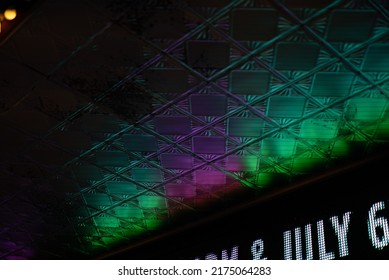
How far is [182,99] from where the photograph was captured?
20.8 ft

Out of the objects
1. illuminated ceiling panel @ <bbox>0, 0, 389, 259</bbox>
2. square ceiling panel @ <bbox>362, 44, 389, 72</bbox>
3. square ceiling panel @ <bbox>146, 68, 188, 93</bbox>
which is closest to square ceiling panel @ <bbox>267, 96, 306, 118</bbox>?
illuminated ceiling panel @ <bbox>0, 0, 389, 259</bbox>

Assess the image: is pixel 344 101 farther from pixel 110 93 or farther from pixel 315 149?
pixel 110 93

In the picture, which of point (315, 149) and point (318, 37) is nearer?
point (318, 37)

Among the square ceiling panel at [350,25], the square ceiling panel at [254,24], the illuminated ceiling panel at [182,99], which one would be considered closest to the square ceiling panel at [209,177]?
the illuminated ceiling panel at [182,99]

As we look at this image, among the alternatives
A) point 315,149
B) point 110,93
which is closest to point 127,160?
point 110,93

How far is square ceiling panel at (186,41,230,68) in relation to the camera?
218 inches

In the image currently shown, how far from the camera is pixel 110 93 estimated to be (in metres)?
6.32

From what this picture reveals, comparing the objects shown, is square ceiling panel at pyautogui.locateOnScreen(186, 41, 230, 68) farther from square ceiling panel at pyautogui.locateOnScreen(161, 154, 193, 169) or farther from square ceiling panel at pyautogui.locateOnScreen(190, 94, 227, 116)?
square ceiling panel at pyautogui.locateOnScreen(161, 154, 193, 169)

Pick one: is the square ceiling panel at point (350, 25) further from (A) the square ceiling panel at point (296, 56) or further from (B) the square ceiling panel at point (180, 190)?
(B) the square ceiling panel at point (180, 190)

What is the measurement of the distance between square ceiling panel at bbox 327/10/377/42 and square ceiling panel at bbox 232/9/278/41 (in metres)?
0.64

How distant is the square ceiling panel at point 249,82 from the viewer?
19.3 feet
